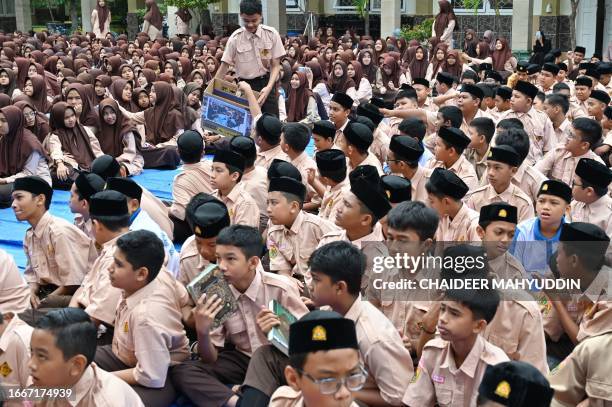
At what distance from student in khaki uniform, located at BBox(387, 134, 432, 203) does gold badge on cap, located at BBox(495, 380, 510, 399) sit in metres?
3.12

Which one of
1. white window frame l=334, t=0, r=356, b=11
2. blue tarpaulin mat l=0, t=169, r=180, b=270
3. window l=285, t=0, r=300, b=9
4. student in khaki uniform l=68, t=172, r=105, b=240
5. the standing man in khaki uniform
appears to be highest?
window l=285, t=0, r=300, b=9

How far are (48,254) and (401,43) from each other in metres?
14.2

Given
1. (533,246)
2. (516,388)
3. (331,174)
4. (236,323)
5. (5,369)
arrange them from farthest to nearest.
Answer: (331,174) → (533,246) → (236,323) → (5,369) → (516,388)

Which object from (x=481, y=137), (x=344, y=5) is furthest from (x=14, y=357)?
(x=344, y=5)

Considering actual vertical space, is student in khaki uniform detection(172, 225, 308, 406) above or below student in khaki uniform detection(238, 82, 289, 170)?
below

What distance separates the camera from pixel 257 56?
7969mm

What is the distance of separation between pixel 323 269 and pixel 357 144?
2710 mm

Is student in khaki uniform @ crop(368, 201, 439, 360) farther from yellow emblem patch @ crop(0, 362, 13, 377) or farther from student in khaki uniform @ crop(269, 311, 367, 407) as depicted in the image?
yellow emblem patch @ crop(0, 362, 13, 377)

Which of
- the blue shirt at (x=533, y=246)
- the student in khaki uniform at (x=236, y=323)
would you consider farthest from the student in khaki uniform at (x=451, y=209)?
the student in khaki uniform at (x=236, y=323)

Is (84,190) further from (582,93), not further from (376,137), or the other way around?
(582,93)

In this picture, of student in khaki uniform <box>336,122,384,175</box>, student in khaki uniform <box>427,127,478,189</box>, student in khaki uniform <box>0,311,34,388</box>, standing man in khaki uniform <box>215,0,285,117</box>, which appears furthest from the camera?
standing man in khaki uniform <box>215,0,285,117</box>

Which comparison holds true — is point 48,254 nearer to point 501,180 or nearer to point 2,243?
point 2,243

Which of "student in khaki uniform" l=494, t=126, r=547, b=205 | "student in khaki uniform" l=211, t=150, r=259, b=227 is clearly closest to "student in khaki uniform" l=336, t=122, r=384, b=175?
"student in khaki uniform" l=494, t=126, r=547, b=205

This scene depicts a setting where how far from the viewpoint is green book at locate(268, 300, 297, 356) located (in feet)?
10.2
